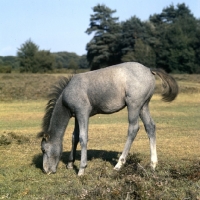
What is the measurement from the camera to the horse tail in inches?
392

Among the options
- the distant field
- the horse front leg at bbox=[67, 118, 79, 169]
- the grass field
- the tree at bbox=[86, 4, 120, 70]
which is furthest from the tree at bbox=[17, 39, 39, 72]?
the horse front leg at bbox=[67, 118, 79, 169]

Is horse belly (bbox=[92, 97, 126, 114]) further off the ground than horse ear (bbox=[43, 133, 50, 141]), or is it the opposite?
horse belly (bbox=[92, 97, 126, 114])

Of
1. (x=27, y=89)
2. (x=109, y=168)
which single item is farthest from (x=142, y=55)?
(x=109, y=168)

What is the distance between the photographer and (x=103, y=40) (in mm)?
82938

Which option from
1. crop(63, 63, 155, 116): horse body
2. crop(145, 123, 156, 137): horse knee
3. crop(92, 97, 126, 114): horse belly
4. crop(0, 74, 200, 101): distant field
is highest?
crop(63, 63, 155, 116): horse body

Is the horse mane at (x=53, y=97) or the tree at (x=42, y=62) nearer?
the horse mane at (x=53, y=97)

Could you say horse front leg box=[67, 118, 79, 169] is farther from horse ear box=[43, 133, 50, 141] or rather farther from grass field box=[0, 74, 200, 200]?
horse ear box=[43, 133, 50, 141]

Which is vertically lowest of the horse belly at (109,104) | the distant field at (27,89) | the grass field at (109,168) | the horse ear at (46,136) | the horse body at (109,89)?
the distant field at (27,89)

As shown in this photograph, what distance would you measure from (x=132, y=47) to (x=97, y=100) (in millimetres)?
65926

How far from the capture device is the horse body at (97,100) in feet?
31.4

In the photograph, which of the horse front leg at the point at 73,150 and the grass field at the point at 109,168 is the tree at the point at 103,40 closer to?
the grass field at the point at 109,168

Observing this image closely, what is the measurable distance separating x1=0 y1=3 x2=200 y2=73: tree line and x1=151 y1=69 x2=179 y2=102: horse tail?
54.2m

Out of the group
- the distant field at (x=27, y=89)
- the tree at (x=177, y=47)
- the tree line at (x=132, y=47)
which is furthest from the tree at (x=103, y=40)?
the distant field at (x=27, y=89)

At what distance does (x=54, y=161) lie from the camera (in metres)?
9.78
